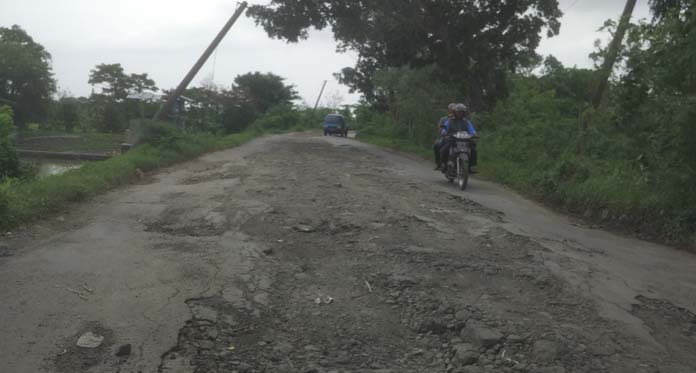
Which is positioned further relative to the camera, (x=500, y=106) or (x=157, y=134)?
(x=500, y=106)

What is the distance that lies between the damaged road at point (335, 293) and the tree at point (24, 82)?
32.1 m

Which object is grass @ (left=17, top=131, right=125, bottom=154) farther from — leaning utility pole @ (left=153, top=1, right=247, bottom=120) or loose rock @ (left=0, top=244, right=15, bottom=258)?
loose rock @ (left=0, top=244, right=15, bottom=258)

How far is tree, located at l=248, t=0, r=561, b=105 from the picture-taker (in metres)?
19.9

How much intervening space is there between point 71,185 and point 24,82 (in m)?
31.4

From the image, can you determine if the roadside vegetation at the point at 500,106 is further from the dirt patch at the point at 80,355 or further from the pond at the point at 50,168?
the dirt patch at the point at 80,355

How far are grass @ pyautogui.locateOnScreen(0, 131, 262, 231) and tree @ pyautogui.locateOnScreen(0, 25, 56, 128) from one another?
2360 cm

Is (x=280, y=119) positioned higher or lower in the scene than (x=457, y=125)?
lower

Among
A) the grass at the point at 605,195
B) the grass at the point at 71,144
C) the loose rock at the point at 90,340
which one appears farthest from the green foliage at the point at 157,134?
the loose rock at the point at 90,340

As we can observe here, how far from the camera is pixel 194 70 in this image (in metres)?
20.2

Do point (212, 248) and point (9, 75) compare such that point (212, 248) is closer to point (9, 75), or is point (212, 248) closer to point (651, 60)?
point (651, 60)

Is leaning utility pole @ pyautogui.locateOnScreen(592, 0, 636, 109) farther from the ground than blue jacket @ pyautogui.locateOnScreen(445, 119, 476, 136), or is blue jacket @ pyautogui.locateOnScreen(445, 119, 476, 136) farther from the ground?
leaning utility pole @ pyautogui.locateOnScreen(592, 0, 636, 109)

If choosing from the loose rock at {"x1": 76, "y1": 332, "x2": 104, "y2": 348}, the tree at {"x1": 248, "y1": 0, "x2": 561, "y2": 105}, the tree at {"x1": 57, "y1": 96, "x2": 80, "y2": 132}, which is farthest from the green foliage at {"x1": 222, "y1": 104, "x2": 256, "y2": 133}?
the loose rock at {"x1": 76, "y1": 332, "x2": 104, "y2": 348}

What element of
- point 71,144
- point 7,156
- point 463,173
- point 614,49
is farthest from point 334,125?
point 614,49

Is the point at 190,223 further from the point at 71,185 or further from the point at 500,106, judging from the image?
the point at 500,106
